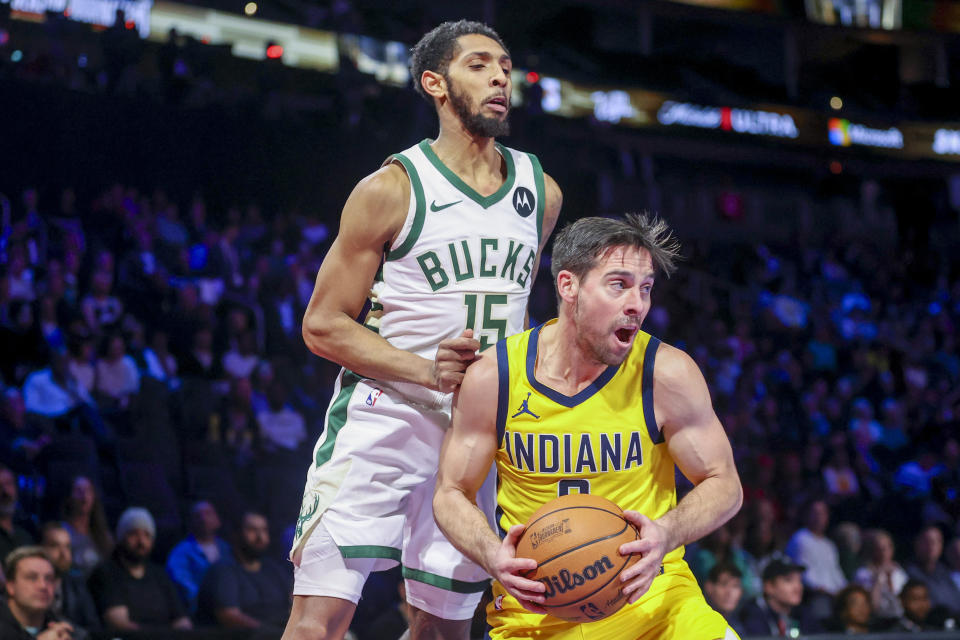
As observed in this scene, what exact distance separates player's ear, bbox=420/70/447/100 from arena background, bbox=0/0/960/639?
4.07 meters

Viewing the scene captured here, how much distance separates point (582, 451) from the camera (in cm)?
306

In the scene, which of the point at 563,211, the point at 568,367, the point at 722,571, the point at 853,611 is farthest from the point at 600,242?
the point at 563,211

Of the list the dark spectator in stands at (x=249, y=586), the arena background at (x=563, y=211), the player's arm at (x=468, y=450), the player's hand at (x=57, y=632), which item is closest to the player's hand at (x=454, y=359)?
the player's arm at (x=468, y=450)

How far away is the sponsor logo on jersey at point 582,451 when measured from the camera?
3.05m

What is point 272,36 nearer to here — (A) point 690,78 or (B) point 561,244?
(A) point 690,78

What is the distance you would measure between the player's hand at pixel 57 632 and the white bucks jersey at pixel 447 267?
3130 millimetres

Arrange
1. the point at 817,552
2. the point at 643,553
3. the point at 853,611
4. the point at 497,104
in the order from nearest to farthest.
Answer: the point at 643,553 < the point at 497,104 < the point at 853,611 < the point at 817,552

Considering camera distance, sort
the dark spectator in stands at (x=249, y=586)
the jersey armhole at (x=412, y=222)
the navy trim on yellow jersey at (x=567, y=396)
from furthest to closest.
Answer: the dark spectator in stands at (x=249, y=586) < the jersey armhole at (x=412, y=222) < the navy trim on yellow jersey at (x=567, y=396)

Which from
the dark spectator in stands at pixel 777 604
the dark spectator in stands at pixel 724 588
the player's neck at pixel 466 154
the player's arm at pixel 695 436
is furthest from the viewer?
the dark spectator in stands at pixel 777 604

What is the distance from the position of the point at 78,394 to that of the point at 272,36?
10720 millimetres

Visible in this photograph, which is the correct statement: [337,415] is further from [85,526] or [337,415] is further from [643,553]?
[85,526]

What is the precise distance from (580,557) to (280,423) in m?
6.21

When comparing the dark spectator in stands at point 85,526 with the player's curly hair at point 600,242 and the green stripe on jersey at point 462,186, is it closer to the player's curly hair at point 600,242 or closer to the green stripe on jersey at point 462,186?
the green stripe on jersey at point 462,186

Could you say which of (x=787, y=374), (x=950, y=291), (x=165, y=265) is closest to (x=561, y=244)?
(x=165, y=265)
